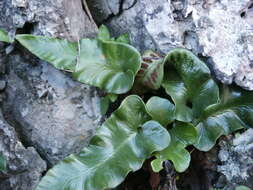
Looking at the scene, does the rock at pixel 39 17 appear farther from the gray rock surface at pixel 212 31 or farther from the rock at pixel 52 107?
the gray rock surface at pixel 212 31

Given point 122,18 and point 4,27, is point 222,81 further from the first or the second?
point 4,27

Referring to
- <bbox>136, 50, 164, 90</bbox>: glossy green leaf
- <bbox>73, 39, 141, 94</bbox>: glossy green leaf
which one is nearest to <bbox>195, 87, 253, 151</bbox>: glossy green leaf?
<bbox>136, 50, 164, 90</bbox>: glossy green leaf

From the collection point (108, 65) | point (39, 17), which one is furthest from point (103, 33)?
point (39, 17)

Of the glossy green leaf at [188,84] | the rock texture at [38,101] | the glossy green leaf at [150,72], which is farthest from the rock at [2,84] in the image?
the glossy green leaf at [188,84]

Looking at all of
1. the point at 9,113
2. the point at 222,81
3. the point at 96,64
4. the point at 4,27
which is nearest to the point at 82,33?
the point at 96,64

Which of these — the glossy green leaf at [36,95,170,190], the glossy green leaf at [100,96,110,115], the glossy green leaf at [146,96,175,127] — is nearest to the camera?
the glossy green leaf at [36,95,170,190]

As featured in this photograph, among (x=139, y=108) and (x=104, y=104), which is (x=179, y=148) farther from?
(x=104, y=104)

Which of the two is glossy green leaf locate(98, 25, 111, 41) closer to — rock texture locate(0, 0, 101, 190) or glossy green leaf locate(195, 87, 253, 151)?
rock texture locate(0, 0, 101, 190)
